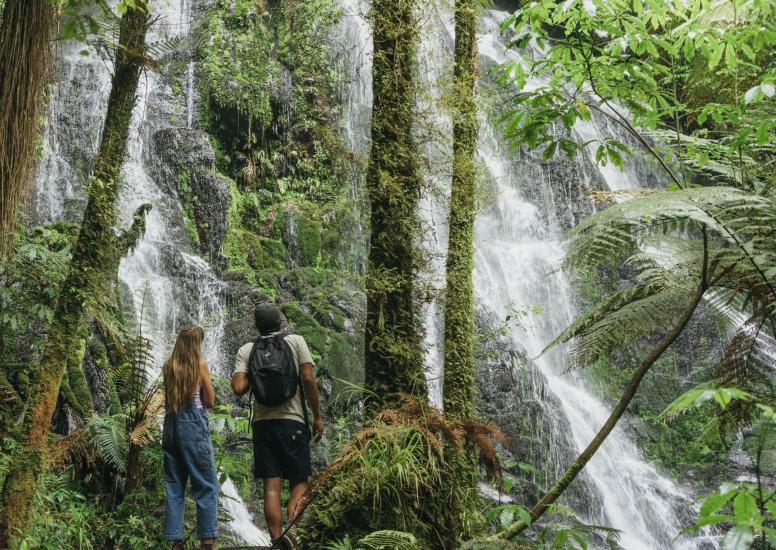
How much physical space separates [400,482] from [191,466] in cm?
182

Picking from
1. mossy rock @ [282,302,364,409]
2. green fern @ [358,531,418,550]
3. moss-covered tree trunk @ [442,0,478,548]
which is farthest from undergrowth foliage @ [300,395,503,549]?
mossy rock @ [282,302,364,409]

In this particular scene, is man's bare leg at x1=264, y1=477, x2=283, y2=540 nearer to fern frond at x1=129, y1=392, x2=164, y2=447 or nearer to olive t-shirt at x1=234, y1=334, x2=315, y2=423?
olive t-shirt at x1=234, y1=334, x2=315, y2=423

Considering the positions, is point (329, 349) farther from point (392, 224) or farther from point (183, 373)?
point (392, 224)

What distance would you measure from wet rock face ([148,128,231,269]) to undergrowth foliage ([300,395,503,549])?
9.70 meters

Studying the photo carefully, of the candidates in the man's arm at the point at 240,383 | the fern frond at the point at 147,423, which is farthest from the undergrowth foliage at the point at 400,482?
the fern frond at the point at 147,423

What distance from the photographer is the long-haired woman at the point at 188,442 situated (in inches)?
182

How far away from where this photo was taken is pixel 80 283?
4.71 metres

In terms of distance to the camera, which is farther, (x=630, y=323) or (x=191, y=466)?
(x=191, y=466)

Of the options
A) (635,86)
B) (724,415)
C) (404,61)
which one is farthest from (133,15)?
(724,415)

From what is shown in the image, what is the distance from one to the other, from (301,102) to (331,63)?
1557mm

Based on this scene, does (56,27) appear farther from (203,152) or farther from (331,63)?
(331,63)

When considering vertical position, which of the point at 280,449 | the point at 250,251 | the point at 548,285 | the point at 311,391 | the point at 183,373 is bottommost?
the point at 280,449

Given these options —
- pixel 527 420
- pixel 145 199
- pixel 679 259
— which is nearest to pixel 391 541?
pixel 679 259

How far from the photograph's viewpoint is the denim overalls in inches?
181
